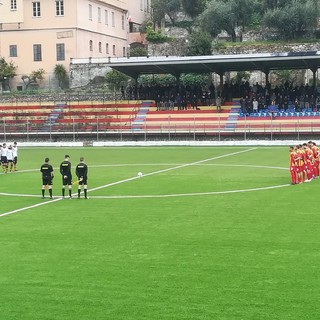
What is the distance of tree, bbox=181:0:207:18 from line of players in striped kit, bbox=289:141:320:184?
76.7 metres

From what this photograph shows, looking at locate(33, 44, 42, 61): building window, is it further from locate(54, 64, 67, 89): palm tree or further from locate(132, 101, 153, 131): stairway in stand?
locate(132, 101, 153, 131): stairway in stand

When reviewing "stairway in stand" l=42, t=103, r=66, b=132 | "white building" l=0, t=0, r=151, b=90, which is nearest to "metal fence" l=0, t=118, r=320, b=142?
"stairway in stand" l=42, t=103, r=66, b=132

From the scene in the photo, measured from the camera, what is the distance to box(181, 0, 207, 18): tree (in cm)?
10531

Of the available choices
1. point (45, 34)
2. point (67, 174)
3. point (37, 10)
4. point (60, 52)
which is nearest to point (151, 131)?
point (60, 52)

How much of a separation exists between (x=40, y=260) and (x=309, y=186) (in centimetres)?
1566

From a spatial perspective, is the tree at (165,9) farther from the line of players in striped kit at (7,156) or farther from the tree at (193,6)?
the line of players in striped kit at (7,156)

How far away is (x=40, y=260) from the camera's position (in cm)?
1589

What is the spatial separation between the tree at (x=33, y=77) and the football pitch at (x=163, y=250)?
5691 cm

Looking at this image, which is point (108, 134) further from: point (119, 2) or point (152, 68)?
point (119, 2)

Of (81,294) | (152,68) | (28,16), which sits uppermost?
(28,16)

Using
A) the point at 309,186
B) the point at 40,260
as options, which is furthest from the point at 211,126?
the point at 40,260

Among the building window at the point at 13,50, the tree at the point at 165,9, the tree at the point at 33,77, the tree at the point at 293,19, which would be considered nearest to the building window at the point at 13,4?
the building window at the point at 13,50

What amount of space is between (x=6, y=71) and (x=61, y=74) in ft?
22.3

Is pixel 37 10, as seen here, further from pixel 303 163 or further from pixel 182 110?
pixel 303 163
